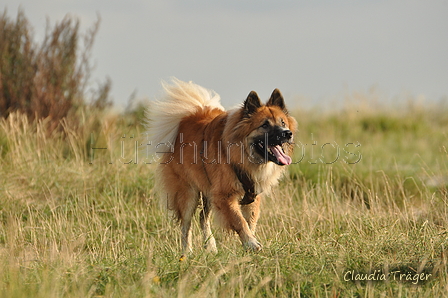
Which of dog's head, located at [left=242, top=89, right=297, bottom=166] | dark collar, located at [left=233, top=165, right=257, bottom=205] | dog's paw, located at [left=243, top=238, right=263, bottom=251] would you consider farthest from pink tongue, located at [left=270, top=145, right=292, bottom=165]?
dog's paw, located at [left=243, top=238, right=263, bottom=251]

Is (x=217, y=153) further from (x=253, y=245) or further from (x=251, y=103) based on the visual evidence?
(x=253, y=245)

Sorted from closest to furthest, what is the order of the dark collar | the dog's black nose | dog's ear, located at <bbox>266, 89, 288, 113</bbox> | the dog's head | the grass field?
the grass field → the dog's black nose → the dog's head → the dark collar → dog's ear, located at <bbox>266, 89, 288, 113</bbox>

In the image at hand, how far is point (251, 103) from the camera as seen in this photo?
5.18 m

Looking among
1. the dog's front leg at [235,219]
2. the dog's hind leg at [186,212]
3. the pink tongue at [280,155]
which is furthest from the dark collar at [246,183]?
the dog's hind leg at [186,212]

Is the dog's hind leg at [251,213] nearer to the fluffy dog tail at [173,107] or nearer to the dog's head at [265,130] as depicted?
the dog's head at [265,130]

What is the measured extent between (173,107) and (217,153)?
101 cm

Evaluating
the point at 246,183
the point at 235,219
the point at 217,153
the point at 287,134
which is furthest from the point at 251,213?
the point at 287,134

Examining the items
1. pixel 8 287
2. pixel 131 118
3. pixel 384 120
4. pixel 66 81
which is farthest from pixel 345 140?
pixel 8 287

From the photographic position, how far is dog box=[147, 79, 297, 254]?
5.10 metres

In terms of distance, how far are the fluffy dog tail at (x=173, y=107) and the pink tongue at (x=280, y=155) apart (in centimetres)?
130

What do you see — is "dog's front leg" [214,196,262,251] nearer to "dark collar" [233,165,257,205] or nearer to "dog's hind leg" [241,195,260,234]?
"dark collar" [233,165,257,205]

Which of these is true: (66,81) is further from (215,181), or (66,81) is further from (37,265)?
(37,265)

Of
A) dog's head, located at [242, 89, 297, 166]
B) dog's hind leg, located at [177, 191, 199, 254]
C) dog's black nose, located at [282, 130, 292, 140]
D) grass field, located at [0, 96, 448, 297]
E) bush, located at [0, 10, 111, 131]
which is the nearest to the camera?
grass field, located at [0, 96, 448, 297]

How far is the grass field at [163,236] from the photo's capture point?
3.77 m
